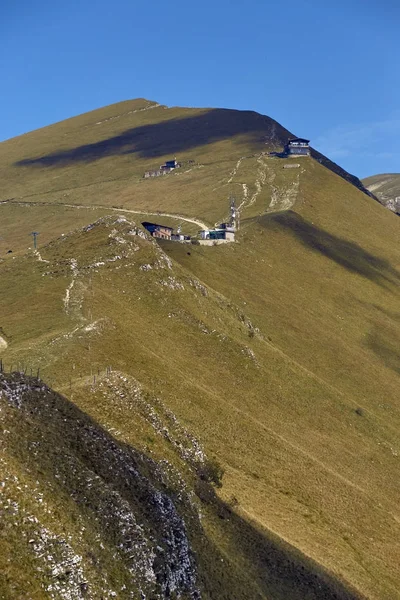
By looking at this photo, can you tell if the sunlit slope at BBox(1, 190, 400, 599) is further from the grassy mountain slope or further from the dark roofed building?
the dark roofed building

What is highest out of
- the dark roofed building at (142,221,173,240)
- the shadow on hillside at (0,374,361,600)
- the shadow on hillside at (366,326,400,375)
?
the dark roofed building at (142,221,173,240)

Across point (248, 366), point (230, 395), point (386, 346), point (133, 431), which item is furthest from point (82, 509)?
point (386, 346)

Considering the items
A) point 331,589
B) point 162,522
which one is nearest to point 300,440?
point 331,589

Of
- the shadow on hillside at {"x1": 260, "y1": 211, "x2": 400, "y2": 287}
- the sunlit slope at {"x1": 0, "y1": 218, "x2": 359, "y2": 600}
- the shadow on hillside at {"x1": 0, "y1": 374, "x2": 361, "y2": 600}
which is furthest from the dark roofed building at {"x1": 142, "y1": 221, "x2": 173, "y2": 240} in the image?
the shadow on hillside at {"x1": 0, "y1": 374, "x2": 361, "y2": 600}

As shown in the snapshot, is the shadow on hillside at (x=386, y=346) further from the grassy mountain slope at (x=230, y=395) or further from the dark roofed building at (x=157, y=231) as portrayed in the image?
the dark roofed building at (x=157, y=231)

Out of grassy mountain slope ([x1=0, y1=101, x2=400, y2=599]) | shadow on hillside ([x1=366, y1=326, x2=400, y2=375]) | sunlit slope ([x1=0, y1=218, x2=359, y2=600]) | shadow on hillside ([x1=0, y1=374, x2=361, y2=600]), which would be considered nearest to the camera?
sunlit slope ([x1=0, y1=218, x2=359, y2=600])

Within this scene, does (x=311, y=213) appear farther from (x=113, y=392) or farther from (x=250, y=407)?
(x=113, y=392)
